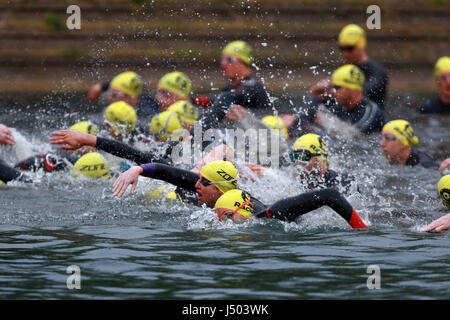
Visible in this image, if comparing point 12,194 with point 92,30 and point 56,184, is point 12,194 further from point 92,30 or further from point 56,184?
point 92,30

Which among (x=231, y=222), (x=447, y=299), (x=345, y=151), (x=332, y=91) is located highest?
(x=332, y=91)

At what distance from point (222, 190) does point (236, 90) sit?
493cm

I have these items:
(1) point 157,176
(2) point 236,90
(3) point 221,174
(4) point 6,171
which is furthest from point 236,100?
(1) point 157,176

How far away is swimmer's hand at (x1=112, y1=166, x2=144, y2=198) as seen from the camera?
7.45m

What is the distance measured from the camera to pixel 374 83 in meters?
14.1

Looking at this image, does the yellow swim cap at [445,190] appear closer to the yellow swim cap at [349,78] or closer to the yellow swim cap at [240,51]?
the yellow swim cap at [349,78]

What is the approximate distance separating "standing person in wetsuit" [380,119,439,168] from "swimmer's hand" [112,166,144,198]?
4820 millimetres

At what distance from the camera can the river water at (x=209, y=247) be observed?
6219mm

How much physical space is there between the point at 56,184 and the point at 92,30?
313 inches

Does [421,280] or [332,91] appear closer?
[421,280]

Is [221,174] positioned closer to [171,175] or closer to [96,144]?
[171,175]

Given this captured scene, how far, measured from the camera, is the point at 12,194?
10.0 meters

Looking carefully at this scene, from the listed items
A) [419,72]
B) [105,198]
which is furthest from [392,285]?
[419,72]

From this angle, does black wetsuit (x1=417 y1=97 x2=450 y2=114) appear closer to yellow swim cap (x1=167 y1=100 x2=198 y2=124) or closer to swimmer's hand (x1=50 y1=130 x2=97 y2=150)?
yellow swim cap (x1=167 y1=100 x2=198 y2=124)
